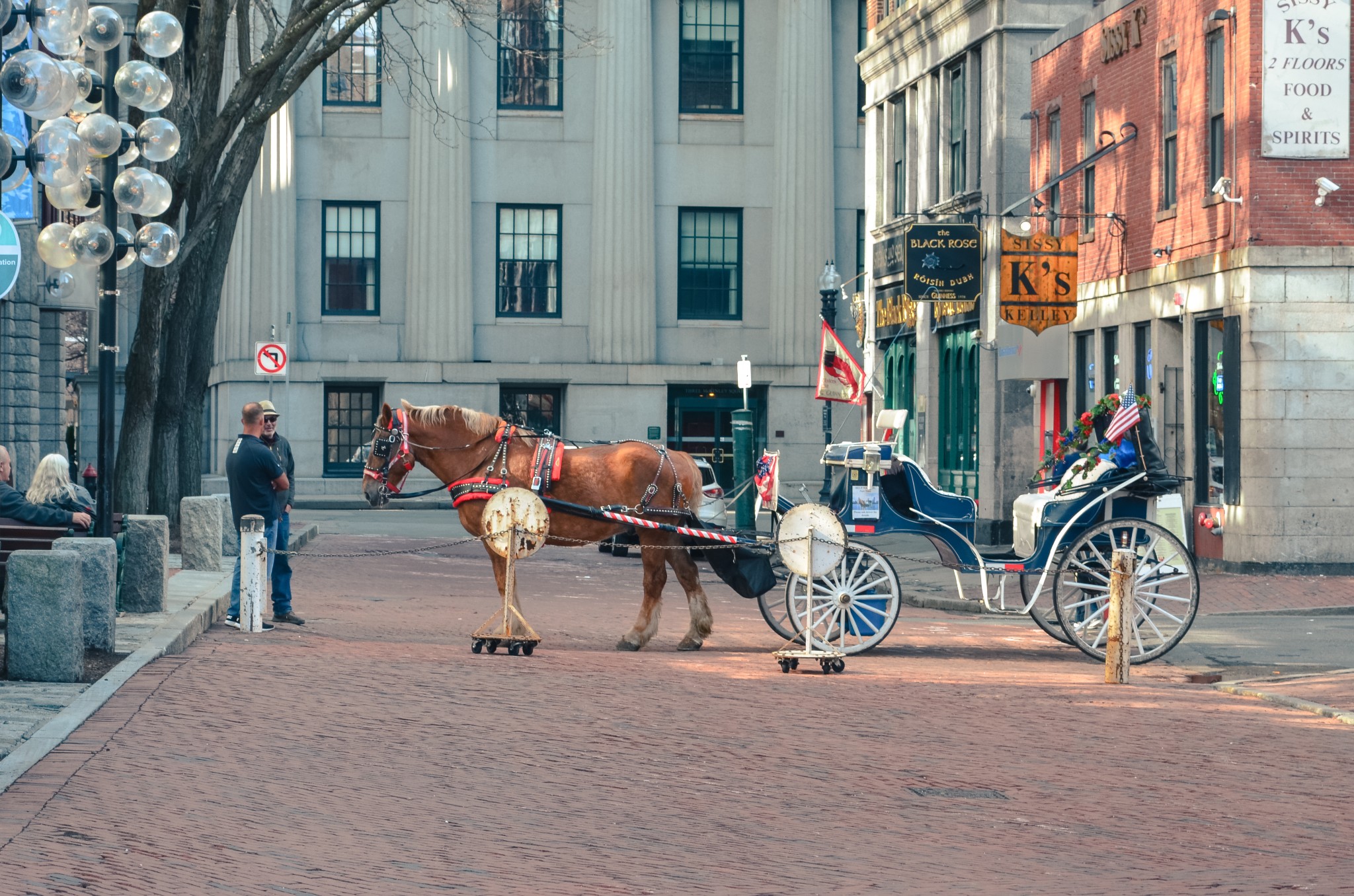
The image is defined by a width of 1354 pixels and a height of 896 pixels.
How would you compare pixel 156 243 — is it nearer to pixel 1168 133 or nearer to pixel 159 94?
pixel 159 94

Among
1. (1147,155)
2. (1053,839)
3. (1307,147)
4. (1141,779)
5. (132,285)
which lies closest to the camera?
(1053,839)

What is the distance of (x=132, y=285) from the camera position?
57.5 m

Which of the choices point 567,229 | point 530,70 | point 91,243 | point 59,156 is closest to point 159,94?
point 91,243

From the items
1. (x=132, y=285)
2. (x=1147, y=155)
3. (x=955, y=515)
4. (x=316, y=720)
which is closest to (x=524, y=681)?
(x=316, y=720)

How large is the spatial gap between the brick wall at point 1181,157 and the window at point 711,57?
57.3 ft

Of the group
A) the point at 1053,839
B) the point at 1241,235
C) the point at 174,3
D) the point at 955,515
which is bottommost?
the point at 1053,839

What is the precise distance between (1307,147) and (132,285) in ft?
143

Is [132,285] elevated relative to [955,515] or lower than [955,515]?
elevated

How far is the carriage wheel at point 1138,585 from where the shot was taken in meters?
14.7

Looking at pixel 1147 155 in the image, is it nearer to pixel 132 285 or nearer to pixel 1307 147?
pixel 1307 147

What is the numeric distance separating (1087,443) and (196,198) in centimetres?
1219

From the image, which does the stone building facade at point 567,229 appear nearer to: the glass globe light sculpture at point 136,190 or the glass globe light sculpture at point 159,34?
the glass globe light sculpture at point 159,34

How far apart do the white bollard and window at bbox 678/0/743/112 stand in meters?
32.1

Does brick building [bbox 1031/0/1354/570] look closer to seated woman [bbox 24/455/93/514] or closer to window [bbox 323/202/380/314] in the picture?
seated woman [bbox 24/455/93/514]
